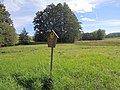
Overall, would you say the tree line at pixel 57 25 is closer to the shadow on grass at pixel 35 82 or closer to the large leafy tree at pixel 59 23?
the large leafy tree at pixel 59 23

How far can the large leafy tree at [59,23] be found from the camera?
69.1 m

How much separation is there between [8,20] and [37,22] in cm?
1684

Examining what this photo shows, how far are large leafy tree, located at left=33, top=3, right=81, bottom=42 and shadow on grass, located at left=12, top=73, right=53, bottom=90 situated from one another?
58520mm

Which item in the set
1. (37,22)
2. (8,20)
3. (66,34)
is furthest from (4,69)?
(37,22)

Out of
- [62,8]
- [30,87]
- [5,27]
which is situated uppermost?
[62,8]

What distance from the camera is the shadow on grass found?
30.1ft

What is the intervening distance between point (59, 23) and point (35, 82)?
61696 millimetres

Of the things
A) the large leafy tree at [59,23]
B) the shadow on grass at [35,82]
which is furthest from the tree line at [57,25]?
the shadow on grass at [35,82]

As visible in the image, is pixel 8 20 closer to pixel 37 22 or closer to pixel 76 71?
pixel 37 22

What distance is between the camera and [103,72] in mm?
11367

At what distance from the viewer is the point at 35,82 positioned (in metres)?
9.35

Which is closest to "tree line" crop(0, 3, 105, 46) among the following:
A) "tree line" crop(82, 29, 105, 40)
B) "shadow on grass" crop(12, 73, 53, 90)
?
"tree line" crop(82, 29, 105, 40)

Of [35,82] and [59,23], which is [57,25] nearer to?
[59,23]

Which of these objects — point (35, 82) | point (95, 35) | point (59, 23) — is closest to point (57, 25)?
point (59, 23)
